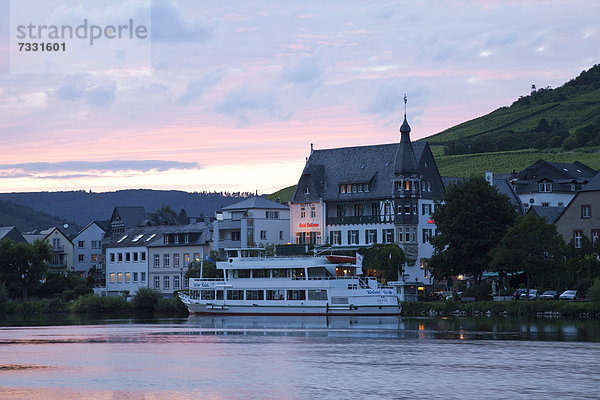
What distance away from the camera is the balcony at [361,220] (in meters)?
130

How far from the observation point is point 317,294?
10450 cm

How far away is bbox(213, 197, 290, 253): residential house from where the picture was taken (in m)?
136

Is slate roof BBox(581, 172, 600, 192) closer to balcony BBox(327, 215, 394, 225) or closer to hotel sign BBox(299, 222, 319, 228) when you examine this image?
balcony BBox(327, 215, 394, 225)

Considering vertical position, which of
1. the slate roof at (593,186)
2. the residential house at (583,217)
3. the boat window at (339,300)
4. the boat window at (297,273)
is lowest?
the boat window at (339,300)

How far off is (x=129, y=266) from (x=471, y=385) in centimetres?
11051

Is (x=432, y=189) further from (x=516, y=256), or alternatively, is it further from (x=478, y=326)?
(x=478, y=326)

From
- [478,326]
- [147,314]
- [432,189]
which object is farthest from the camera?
[432,189]

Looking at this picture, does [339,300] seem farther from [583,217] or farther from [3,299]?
[3,299]

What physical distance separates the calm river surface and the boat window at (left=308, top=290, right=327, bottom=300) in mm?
19224

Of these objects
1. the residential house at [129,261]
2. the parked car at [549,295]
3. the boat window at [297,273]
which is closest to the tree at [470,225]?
the parked car at [549,295]

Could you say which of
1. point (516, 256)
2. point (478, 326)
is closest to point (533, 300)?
point (516, 256)

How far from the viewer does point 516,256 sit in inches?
3757

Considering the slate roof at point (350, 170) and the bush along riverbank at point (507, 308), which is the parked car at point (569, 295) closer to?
the bush along riverbank at point (507, 308)

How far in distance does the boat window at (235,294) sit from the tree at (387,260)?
19439 millimetres
